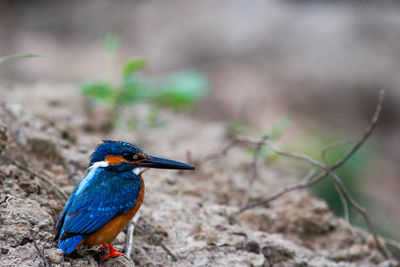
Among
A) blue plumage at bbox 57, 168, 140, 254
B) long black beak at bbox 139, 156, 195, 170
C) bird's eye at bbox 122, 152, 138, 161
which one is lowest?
blue plumage at bbox 57, 168, 140, 254

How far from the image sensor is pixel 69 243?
7.83 feet

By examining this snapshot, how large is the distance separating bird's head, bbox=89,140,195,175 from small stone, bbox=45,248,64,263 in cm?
54

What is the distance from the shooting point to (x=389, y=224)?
16.2 feet

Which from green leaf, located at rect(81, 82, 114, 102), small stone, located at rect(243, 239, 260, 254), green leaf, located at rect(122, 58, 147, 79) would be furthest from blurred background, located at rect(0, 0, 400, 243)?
small stone, located at rect(243, 239, 260, 254)

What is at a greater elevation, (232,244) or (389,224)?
(232,244)

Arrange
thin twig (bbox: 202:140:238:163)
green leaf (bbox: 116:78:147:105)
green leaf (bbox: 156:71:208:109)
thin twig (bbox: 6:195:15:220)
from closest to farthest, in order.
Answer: thin twig (bbox: 6:195:15:220) → thin twig (bbox: 202:140:238:163) → green leaf (bbox: 116:78:147:105) → green leaf (bbox: 156:71:208:109)

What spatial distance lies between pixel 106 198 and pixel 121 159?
277mm

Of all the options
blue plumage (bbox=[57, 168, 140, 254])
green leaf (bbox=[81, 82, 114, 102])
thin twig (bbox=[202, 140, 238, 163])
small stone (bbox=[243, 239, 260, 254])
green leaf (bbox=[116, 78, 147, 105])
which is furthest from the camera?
green leaf (bbox=[116, 78, 147, 105])

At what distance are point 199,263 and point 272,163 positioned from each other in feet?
8.06

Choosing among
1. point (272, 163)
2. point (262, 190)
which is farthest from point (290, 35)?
point (262, 190)

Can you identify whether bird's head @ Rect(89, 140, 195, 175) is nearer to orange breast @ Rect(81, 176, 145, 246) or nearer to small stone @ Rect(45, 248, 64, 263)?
orange breast @ Rect(81, 176, 145, 246)

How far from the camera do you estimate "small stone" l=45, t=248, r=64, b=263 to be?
7.76 feet

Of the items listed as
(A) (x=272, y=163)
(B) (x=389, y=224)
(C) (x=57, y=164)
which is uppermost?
(C) (x=57, y=164)

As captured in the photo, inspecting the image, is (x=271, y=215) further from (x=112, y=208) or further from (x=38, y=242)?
(x=38, y=242)
